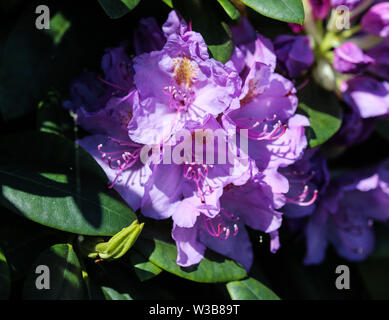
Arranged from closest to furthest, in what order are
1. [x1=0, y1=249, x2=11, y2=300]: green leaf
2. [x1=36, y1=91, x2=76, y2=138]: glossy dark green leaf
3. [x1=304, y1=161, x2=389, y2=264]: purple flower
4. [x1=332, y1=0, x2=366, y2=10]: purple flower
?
[x1=0, y1=249, x2=11, y2=300]: green leaf
[x1=36, y1=91, x2=76, y2=138]: glossy dark green leaf
[x1=332, y1=0, x2=366, y2=10]: purple flower
[x1=304, y1=161, x2=389, y2=264]: purple flower

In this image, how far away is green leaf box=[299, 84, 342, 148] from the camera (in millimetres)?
1287

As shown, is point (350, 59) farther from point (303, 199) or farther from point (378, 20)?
point (303, 199)

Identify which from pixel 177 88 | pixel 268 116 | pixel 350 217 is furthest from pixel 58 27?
pixel 350 217

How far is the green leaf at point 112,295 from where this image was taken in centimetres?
115

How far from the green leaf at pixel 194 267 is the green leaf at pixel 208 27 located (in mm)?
433

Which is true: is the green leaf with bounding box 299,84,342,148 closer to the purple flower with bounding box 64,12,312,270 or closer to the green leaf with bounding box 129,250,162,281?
the purple flower with bounding box 64,12,312,270

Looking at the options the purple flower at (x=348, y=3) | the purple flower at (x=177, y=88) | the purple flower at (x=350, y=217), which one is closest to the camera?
the purple flower at (x=177, y=88)

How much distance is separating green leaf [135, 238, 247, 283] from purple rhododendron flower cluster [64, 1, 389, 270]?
0.08ft

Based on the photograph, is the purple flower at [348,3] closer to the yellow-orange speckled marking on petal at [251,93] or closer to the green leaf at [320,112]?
the green leaf at [320,112]

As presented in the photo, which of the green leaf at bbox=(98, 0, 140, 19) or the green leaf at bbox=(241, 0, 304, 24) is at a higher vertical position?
the green leaf at bbox=(98, 0, 140, 19)

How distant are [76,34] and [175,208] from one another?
50 centimetres

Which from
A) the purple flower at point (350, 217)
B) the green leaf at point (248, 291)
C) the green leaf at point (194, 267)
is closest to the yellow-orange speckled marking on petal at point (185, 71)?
the green leaf at point (194, 267)

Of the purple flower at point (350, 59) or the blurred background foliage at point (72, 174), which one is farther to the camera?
the purple flower at point (350, 59)

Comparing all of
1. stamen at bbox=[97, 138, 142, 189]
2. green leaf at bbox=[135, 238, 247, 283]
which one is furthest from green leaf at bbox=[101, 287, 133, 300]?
stamen at bbox=[97, 138, 142, 189]
